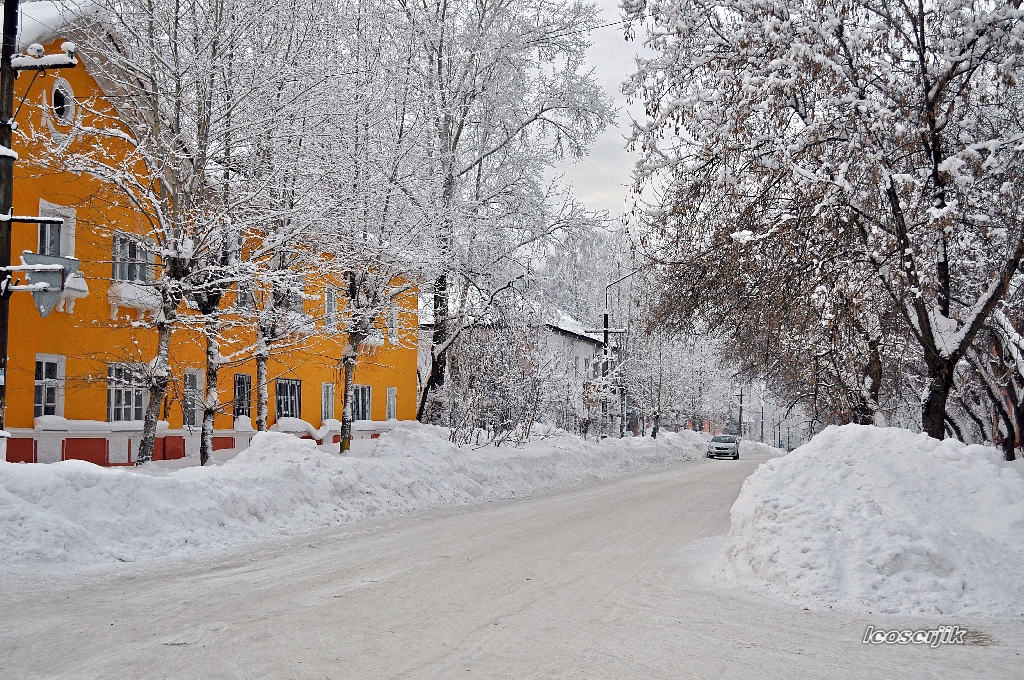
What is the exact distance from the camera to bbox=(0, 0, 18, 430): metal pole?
34.4 ft

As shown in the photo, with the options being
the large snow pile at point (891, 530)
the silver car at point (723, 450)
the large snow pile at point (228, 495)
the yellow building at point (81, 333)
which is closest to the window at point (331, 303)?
the yellow building at point (81, 333)

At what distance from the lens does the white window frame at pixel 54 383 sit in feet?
58.3

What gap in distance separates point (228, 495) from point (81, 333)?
28.9 feet

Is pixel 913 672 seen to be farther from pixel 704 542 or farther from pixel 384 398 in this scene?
pixel 384 398

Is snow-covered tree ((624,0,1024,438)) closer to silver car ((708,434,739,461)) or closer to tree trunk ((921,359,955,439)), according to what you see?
tree trunk ((921,359,955,439))

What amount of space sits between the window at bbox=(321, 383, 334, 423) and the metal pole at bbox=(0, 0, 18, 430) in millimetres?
16723

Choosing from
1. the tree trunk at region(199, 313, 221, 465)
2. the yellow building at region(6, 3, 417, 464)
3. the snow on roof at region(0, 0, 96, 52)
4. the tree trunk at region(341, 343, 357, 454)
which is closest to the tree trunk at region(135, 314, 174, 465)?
the tree trunk at region(199, 313, 221, 465)

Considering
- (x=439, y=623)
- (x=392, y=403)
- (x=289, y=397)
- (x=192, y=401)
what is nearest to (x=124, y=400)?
(x=192, y=401)

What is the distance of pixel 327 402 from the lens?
27.8 meters

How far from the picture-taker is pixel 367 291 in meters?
20.0

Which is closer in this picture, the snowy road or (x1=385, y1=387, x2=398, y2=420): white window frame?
the snowy road

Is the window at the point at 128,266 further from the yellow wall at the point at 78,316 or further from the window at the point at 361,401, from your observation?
the window at the point at 361,401

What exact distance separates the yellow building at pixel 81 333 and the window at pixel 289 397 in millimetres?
2805

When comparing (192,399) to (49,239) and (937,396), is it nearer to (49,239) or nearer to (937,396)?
(49,239)
